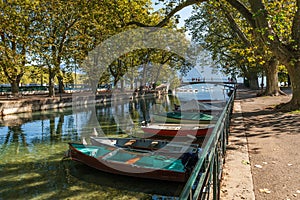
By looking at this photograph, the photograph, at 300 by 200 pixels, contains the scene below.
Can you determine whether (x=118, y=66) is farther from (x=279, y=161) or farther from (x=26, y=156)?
(x=279, y=161)

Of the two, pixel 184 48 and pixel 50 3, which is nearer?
pixel 50 3

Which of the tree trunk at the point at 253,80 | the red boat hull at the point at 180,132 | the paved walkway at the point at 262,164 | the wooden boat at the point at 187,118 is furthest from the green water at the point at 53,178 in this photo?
the tree trunk at the point at 253,80

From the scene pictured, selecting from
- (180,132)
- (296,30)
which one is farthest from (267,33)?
(180,132)

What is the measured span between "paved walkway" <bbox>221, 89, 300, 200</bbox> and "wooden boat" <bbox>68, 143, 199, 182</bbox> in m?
1.40

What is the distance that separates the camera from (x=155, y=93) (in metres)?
53.5

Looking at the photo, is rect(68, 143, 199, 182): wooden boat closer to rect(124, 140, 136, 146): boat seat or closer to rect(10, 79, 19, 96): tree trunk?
rect(124, 140, 136, 146): boat seat

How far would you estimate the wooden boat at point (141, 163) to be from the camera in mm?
7469

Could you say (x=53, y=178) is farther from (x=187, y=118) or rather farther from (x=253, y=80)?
(x=253, y=80)

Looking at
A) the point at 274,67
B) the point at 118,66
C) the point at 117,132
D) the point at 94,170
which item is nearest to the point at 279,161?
the point at 94,170

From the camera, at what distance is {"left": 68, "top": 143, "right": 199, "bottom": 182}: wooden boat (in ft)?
24.5

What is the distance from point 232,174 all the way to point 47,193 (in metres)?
5.22

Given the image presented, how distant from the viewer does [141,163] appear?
7.79m

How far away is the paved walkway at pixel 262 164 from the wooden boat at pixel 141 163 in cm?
140

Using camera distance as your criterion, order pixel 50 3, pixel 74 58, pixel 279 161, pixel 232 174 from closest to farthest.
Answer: pixel 232 174, pixel 279 161, pixel 50 3, pixel 74 58
